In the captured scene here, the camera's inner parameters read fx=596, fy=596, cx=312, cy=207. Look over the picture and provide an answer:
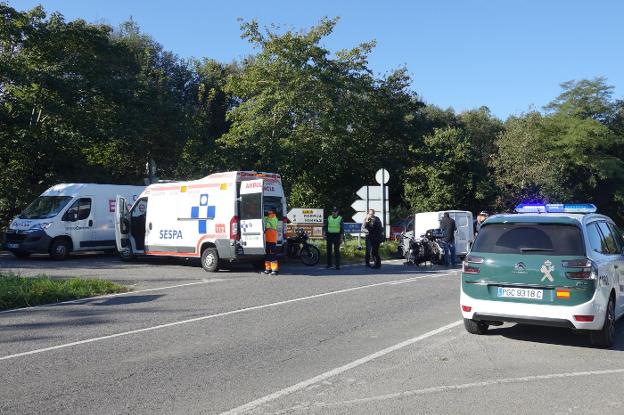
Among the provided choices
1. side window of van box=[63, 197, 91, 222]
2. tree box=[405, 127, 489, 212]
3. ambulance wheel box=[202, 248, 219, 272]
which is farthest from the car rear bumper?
tree box=[405, 127, 489, 212]

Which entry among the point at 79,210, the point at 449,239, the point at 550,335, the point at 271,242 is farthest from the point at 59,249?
the point at 550,335

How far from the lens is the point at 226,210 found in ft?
53.0

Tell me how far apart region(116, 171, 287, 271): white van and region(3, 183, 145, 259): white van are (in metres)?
2.03

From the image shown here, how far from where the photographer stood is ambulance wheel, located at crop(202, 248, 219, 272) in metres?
16.5

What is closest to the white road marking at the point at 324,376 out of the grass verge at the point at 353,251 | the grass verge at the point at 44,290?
the grass verge at the point at 44,290

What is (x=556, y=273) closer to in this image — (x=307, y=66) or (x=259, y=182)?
(x=259, y=182)

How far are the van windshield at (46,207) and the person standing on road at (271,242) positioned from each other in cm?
822

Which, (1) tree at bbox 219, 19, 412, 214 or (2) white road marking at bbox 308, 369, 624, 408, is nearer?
(2) white road marking at bbox 308, 369, 624, 408

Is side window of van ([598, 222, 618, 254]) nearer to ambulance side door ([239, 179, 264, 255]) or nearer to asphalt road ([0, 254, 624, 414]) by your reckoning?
asphalt road ([0, 254, 624, 414])

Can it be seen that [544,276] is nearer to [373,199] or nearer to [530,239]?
[530,239]

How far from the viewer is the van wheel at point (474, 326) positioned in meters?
8.12

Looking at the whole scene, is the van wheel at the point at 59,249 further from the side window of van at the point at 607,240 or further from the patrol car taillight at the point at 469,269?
the side window of van at the point at 607,240

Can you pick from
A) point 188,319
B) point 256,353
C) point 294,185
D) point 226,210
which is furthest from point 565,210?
point 294,185

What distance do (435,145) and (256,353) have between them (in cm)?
2973
